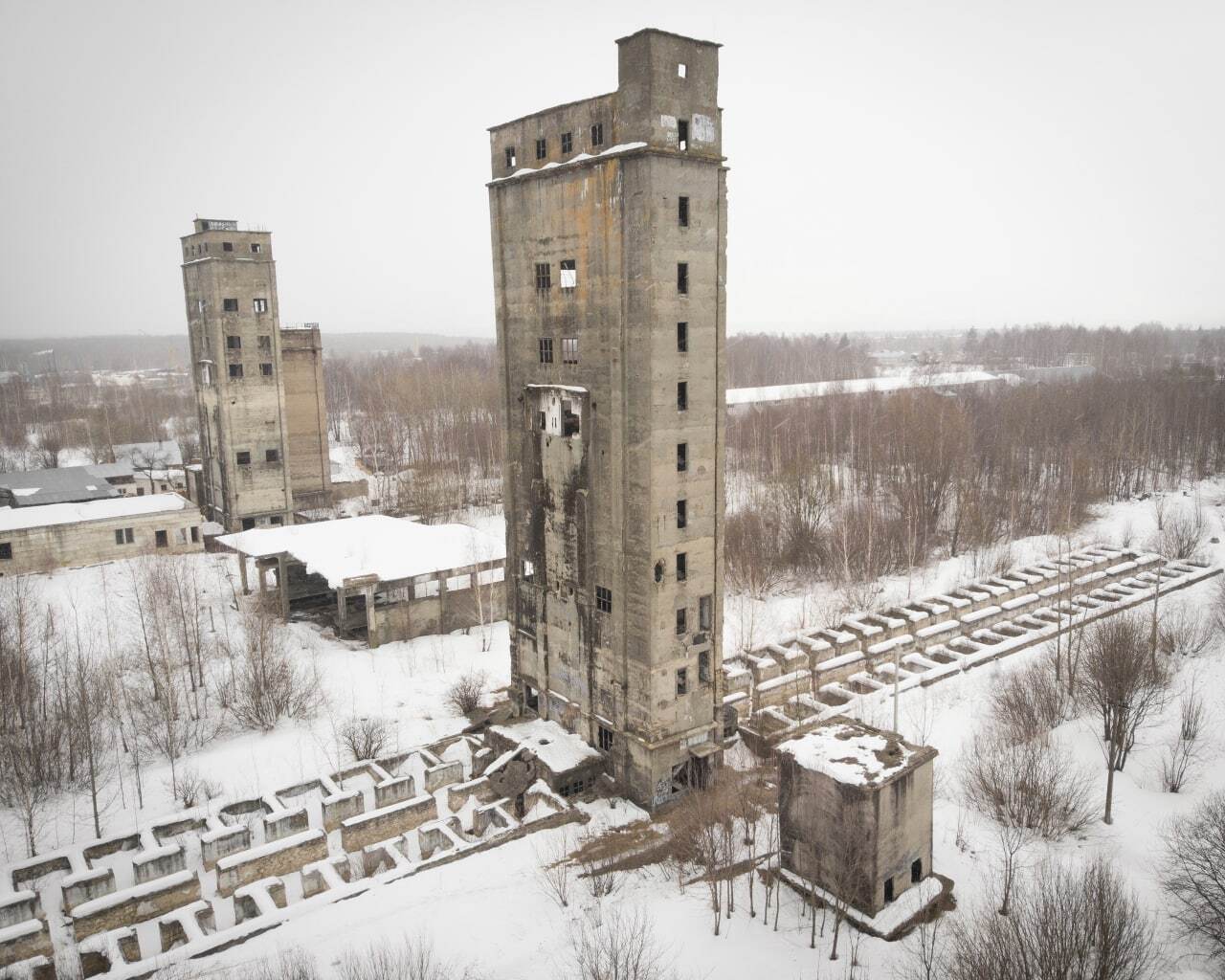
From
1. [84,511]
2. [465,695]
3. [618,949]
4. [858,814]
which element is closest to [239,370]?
[84,511]

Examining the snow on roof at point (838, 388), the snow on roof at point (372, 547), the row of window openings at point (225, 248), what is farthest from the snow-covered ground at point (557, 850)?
the snow on roof at point (838, 388)

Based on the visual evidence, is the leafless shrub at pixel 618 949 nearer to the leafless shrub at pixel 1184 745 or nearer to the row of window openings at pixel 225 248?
the leafless shrub at pixel 1184 745

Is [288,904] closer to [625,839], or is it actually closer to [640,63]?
[625,839]

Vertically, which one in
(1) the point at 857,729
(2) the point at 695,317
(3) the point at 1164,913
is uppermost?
(2) the point at 695,317

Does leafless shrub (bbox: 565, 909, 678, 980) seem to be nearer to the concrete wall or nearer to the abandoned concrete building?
the concrete wall

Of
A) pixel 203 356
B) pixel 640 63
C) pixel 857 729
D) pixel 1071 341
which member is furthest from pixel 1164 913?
pixel 1071 341
